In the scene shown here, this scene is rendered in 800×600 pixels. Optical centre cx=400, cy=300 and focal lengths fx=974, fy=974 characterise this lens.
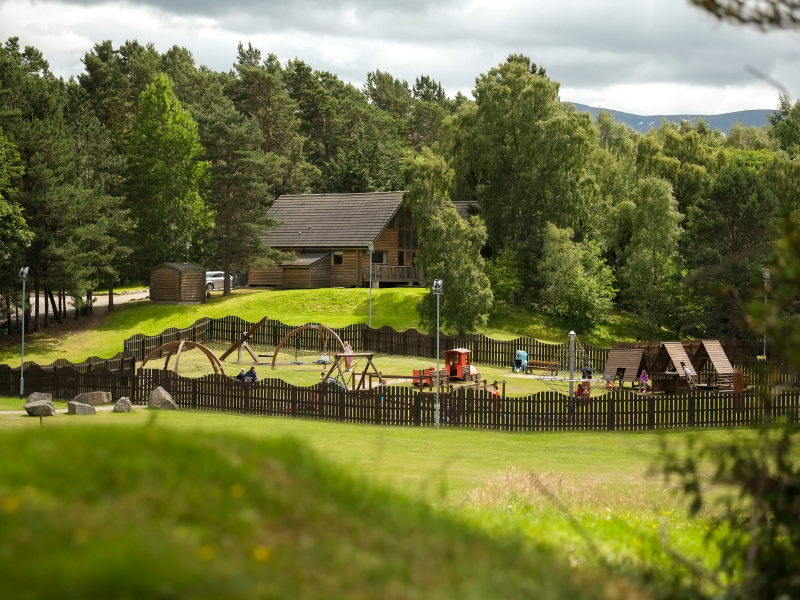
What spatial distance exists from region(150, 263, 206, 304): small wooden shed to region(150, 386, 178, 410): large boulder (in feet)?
79.1

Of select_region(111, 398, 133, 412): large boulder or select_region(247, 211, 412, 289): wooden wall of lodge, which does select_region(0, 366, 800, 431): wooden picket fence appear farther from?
select_region(247, 211, 412, 289): wooden wall of lodge

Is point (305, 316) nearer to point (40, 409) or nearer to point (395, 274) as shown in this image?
point (395, 274)

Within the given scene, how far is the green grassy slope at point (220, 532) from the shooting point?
5.08 meters

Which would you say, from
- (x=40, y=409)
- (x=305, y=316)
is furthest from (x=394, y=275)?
(x=40, y=409)

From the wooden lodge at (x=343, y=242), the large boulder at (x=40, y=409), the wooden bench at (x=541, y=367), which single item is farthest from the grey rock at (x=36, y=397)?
the wooden lodge at (x=343, y=242)

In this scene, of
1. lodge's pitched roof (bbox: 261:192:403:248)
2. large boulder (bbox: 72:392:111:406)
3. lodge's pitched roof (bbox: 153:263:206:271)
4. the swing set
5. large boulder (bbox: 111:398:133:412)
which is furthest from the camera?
lodge's pitched roof (bbox: 261:192:403:248)

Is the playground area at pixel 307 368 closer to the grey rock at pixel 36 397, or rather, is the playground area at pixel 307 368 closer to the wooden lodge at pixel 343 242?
the grey rock at pixel 36 397

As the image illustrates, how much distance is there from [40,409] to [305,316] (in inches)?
1065

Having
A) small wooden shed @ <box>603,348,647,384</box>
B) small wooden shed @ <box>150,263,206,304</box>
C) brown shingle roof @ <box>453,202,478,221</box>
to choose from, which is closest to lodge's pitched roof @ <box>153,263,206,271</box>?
small wooden shed @ <box>150,263,206,304</box>

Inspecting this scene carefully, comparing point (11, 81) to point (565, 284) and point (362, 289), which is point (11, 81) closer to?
point (362, 289)

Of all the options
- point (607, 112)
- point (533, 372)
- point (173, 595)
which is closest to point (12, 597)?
point (173, 595)

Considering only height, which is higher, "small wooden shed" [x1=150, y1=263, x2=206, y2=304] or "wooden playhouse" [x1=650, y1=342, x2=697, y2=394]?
"small wooden shed" [x1=150, y1=263, x2=206, y2=304]

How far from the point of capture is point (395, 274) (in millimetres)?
65062

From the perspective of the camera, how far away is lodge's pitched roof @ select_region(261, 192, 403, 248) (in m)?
65.2
